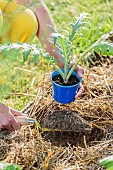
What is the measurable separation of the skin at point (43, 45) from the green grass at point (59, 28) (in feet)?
0.52

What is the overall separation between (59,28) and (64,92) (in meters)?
1.24

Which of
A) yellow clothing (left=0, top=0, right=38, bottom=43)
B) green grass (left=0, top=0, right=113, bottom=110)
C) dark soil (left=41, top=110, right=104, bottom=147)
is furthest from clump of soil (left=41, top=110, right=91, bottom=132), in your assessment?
yellow clothing (left=0, top=0, right=38, bottom=43)

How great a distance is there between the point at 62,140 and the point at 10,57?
0.50m

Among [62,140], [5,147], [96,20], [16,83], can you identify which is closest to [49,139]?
[62,140]

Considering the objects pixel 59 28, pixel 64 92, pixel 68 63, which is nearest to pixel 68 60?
pixel 68 63

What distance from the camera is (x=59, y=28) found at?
3.29 metres

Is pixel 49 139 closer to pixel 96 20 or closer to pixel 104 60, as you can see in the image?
pixel 104 60

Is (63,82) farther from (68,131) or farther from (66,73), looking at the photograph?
(68,131)

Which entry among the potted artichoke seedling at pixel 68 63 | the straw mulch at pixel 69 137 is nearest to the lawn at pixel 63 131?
the straw mulch at pixel 69 137

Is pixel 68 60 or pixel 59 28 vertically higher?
pixel 68 60

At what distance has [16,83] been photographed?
9.18ft

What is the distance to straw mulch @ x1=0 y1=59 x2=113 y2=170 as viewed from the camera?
200 cm

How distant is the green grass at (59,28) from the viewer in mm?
2623

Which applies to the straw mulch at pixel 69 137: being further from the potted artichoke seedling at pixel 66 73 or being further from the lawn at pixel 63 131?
the potted artichoke seedling at pixel 66 73
